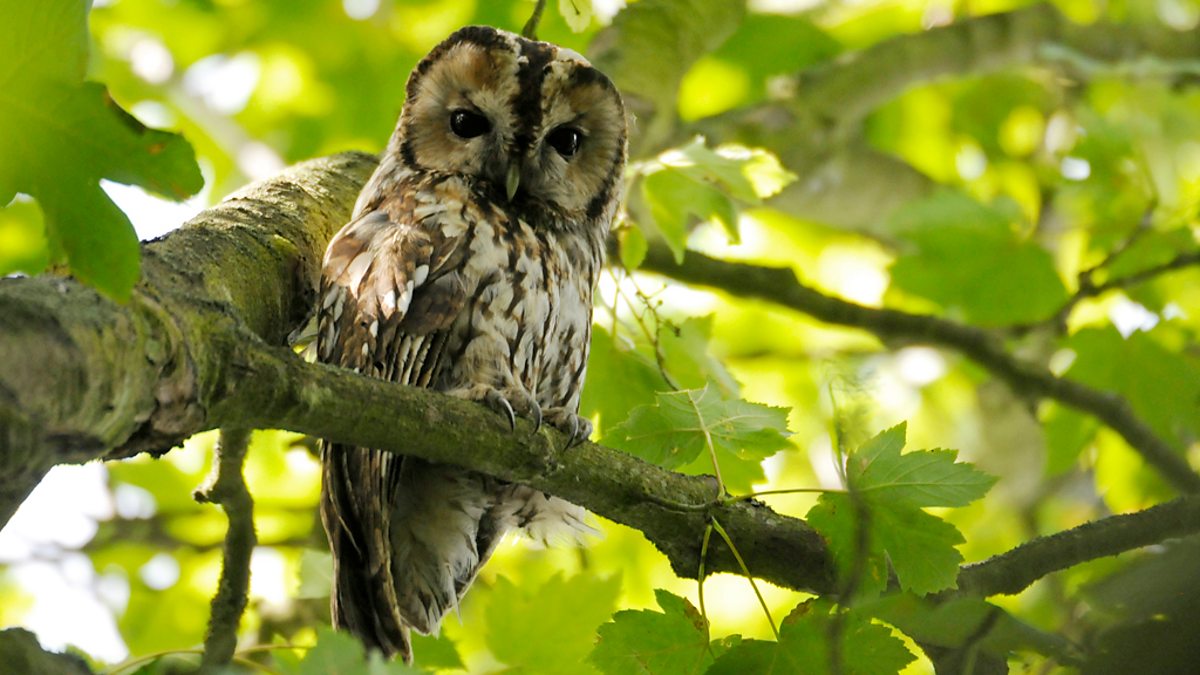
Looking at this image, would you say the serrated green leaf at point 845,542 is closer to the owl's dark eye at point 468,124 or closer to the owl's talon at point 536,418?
the owl's talon at point 536,418

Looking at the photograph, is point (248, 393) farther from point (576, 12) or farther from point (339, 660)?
point (576, 12)

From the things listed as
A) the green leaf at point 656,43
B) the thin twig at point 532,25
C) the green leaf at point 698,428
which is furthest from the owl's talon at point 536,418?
the green leaf at point 656,43

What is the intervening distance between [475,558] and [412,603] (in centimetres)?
19

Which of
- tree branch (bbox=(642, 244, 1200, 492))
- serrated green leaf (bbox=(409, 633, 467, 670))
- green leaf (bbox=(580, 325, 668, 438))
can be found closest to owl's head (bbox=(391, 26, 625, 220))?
green leaf (bbox=(580, 325, 668, 438))

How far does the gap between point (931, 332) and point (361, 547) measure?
237cm

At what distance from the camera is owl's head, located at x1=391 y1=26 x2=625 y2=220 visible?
291 cm

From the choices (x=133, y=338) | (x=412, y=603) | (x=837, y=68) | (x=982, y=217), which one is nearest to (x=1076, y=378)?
(x=982, y=217)

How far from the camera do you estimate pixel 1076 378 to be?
13.6 feet

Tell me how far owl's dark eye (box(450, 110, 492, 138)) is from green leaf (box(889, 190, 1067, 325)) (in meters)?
1.89

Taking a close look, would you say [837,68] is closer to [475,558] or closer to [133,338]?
[475,558]

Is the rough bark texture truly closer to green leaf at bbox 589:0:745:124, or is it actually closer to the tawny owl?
the tawny owl

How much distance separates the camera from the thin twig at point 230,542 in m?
2.40

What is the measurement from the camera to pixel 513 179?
2930 mm

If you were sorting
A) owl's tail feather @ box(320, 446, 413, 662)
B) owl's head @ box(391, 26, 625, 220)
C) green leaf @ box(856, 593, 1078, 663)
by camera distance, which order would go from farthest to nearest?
owl's head @ box(391, 26, 625, 220) < owl's tail feather @ box(320, 446, 413, 662) < green leaf @ box(856, 593, 1078, 663)
